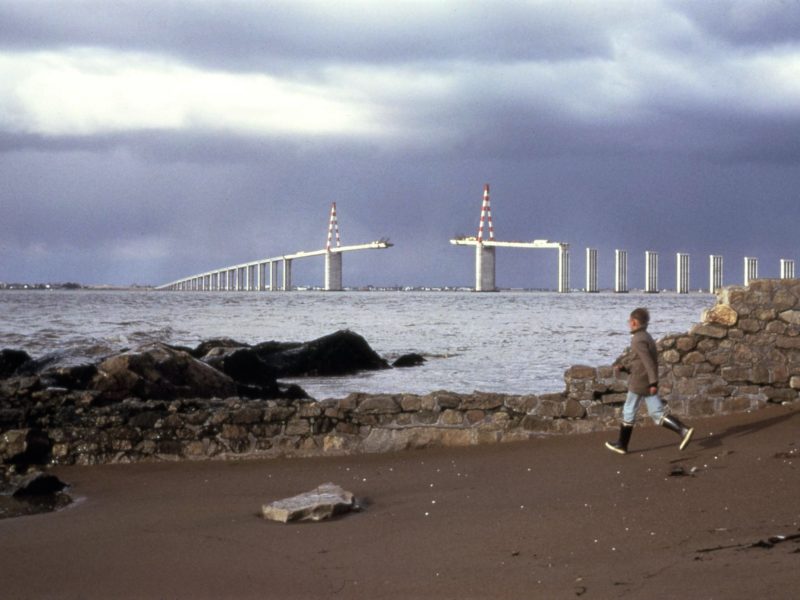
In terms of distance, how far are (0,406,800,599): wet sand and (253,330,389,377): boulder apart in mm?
13753

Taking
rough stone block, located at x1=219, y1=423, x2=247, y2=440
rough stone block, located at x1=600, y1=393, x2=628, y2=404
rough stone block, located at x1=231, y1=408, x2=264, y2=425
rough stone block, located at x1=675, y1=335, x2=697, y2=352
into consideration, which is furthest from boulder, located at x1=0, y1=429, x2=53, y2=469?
rough stone block, located at x1=675, y1=335, x2=697, y2=352

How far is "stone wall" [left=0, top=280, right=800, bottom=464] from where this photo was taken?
828 cm

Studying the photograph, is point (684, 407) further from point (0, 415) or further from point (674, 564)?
point (0, 415)

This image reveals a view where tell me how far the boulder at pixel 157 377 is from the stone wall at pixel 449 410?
0.88 meters


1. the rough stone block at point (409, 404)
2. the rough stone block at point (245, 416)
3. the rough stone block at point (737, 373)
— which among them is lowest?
the rough stone block at point (245, 416)

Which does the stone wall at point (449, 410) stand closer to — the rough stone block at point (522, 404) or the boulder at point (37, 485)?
the rough stone block at point (522, 404)

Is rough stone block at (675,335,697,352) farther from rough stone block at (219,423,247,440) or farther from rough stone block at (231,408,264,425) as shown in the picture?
rough stone block at (219,423,247,440)

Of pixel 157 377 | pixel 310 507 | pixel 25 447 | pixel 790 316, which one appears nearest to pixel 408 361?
pixel 157 377

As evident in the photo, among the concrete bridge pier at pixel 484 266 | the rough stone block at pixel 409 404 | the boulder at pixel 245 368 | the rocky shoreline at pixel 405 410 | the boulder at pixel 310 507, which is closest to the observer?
the boulder at pixel 310 507

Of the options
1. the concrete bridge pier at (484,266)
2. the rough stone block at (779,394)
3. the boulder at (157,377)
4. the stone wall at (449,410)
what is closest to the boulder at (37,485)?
the stone wall at (449,410)

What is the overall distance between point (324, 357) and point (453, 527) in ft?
53.5

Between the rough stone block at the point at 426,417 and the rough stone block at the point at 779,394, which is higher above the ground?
the rough stone block at the point at 779,394

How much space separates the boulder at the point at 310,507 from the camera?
20.3 ft

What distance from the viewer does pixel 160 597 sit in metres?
4.82
